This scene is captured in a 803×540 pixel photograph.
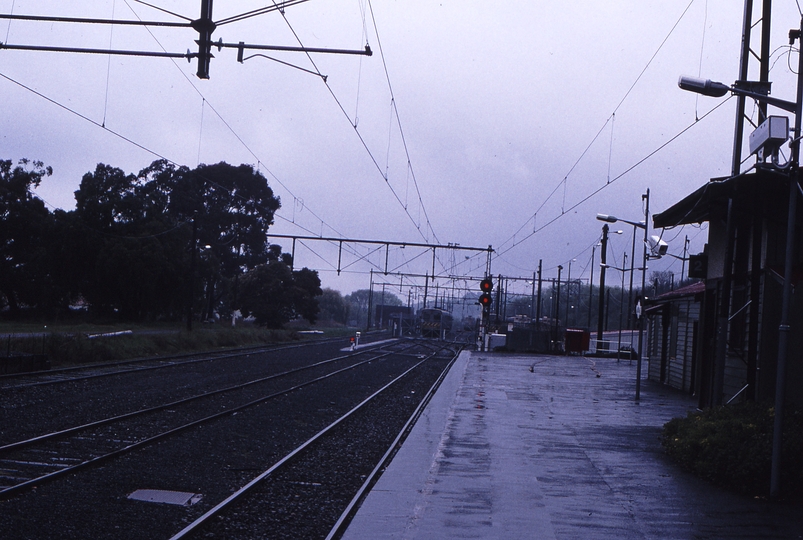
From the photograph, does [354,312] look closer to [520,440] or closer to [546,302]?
[546,302]

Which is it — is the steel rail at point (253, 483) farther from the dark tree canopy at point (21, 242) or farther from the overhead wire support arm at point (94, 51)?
the dark tree canopy at point (21, 242)

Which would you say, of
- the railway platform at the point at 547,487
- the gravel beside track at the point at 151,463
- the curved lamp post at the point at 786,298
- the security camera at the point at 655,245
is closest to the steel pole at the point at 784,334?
the curved lamp post at the point at 786,298

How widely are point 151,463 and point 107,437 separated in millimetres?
2145

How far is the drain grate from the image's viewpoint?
8008 mm

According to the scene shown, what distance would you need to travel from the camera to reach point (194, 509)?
7.80 metres

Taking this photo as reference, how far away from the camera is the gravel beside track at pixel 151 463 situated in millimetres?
7051

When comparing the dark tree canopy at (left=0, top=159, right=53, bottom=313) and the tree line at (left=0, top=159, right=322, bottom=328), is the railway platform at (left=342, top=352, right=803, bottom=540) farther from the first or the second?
the dark tree canopy at (left=0, top=159, right=53, bottom=313)

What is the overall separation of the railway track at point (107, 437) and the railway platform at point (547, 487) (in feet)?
12.2

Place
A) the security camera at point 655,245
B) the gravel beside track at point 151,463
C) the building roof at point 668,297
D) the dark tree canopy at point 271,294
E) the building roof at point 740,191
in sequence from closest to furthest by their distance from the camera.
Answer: the gravel beside track at point 151,463 → the building roof at point 740,191 → the security camera at point 655,245 → the building roof at point 668,297 → the dark tree canopy at point 271,294

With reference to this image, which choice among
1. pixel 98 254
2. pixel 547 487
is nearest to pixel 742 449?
pixel 547 487

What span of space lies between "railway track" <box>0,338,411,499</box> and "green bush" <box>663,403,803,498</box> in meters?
7.50

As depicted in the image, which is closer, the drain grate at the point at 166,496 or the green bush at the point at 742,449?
the drain grate at the point at 166,496

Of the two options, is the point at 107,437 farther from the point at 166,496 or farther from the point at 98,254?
the point at 98,254

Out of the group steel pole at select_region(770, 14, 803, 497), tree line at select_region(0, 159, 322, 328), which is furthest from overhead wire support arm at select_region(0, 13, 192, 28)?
tree line at select_region(0, 159, 322, 328)
